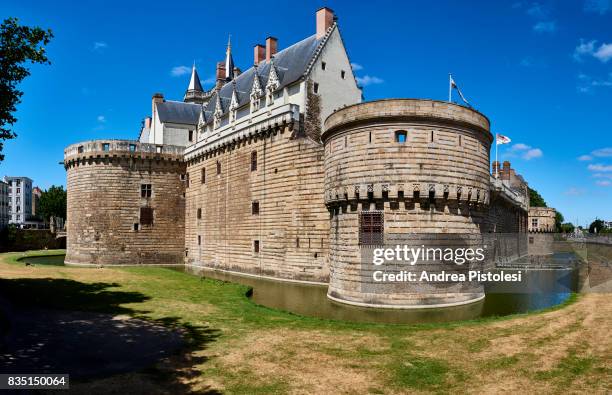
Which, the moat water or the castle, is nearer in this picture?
the moat water

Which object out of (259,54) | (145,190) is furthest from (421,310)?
(145,190)

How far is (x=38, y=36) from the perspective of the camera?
16641 millimetres

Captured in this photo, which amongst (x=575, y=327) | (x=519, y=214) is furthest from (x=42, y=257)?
(x=519, y=214)

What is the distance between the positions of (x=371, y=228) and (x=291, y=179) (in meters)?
11.3

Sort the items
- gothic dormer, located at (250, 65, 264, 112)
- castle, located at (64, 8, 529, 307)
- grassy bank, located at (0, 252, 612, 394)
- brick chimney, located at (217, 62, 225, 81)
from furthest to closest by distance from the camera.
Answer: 1. brick chimney, located at (217, 62, 225, 81)
2. gothic dormer, located at (250, 65, 264, 112)
3. castle, located at (64, 8, 529, 307)
4. grassy bank, located at (0, 252, 612, 394)

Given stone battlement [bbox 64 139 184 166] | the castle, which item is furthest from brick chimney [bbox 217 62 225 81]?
stone battlement [bbox 64 139 184 166]

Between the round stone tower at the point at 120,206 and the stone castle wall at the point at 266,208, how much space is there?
3.93 metres

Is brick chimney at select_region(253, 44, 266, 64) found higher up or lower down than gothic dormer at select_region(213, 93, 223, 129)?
higher up

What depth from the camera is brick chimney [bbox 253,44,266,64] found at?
147 ft

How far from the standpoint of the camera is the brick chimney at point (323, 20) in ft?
119

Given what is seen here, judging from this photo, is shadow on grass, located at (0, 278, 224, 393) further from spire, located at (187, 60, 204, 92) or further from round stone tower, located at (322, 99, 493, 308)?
spire, located at (187, 60, 204, 92)

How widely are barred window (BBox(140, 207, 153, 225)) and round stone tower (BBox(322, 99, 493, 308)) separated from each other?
28.6 meters

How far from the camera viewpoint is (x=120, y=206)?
45.0 meters

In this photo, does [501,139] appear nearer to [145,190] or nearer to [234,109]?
[234,109]
